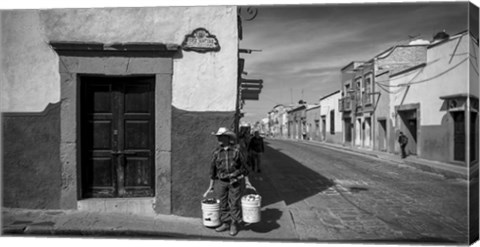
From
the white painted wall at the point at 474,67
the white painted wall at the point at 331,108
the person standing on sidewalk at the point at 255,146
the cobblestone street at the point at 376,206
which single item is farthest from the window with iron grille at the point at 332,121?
the white painted wall at the point at 474,67

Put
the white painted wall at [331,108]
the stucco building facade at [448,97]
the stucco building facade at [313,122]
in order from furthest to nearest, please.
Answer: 1. the stucco building facade at [313,122]
2. the white painted wall at [331,108]
3. the stucco building facade at [448,97]

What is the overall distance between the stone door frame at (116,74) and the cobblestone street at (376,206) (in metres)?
2.50

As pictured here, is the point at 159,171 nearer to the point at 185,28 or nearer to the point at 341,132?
the point at 185,28

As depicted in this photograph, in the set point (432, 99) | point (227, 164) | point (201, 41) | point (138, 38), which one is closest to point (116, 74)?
point (138, 38)

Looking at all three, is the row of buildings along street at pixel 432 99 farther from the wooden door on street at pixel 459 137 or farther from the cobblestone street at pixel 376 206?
the cobblestone street at pixel 376 206

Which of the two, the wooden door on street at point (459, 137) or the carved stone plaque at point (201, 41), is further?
the wooden door on street at point (459, 137)

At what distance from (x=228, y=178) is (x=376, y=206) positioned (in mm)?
3620

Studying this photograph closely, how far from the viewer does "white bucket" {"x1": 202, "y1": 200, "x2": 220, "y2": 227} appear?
4.54 metres

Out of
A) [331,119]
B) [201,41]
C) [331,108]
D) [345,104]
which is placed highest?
[345,104]

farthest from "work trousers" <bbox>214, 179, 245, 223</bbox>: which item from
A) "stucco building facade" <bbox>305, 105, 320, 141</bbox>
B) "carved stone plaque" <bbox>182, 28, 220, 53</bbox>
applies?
"stucco building facade" <bbox>305, 105, 320, 141</bbox>

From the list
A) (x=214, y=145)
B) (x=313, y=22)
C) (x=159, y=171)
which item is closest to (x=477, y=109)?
(x=313, y=22)

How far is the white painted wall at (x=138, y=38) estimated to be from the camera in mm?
4957

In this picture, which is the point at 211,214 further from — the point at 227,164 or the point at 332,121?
the point at 332,121

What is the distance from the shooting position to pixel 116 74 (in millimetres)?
5020
